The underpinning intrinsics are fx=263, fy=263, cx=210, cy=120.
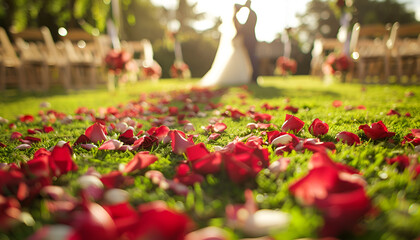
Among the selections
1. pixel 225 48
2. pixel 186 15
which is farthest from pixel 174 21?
pixel 186 15

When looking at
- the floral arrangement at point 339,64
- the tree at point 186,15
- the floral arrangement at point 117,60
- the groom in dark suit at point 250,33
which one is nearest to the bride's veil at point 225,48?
the groom in dark suit at point 250,33

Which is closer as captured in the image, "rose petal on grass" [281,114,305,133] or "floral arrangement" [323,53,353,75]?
"rose petal on grass" [281,114,305,133]

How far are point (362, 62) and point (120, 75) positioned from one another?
6.63 m

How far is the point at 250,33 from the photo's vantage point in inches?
376

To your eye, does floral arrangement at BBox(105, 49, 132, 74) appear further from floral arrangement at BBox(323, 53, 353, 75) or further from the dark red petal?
floral arrangement at BBox(323, 53, 353, 75)

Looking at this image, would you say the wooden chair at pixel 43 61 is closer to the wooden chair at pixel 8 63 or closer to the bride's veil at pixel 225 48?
the wooden chair at pixel 8 63

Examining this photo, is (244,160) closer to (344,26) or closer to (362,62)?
(362,62)

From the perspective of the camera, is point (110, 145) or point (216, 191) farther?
point (110, 145)

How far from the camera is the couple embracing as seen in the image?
362 inches

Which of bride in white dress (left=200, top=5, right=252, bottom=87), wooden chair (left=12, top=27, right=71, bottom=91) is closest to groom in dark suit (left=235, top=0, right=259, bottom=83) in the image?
bride in white dress (left=200, top=5, right=252, bottom=87)

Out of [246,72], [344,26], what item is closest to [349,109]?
[246,72]

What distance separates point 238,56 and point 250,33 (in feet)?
3.17

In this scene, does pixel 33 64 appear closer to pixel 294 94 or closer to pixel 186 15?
pixel 294 94

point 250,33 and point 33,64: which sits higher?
point 250,33
